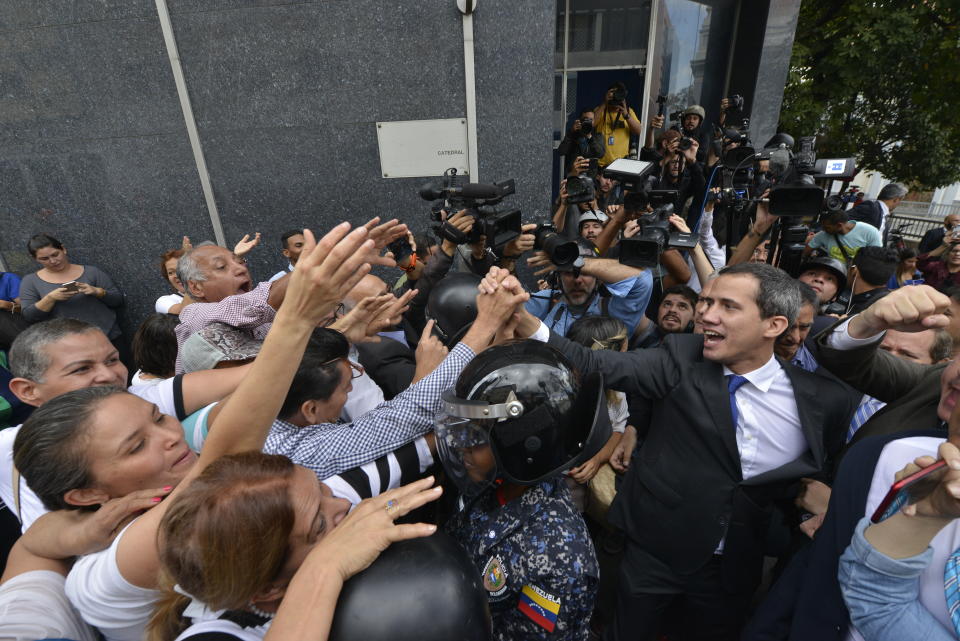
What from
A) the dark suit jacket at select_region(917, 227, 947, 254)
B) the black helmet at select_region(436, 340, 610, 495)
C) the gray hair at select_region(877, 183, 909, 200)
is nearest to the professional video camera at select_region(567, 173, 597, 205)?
the black helmet at select_region(436, 340, 610, 495)

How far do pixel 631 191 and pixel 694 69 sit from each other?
6.72 m

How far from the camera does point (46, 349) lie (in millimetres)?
1777

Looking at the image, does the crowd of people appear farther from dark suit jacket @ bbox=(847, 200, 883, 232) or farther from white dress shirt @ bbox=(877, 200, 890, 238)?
white dress shirt @ bbox=(877, 200, 890, 238)

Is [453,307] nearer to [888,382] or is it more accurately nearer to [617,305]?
[617,305]

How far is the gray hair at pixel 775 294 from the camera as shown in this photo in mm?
1772

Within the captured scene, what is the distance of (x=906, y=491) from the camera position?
38.5 inches

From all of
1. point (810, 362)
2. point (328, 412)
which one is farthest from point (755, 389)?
point (328, 412)

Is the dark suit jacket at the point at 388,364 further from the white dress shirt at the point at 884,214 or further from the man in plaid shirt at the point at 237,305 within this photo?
the white dress shirt at the point at 884,214

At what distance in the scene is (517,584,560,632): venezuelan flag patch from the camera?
1309mm

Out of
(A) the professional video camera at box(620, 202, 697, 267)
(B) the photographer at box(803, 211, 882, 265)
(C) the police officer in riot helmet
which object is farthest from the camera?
(B) the photographer at box(803, 211, 882, 265)

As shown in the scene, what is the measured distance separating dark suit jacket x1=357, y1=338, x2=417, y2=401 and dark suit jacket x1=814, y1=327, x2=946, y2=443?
1.77 metres

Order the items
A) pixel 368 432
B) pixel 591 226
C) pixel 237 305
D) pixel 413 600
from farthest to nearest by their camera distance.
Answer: pixel 591 226, pixel 237 305, pixel 368 432, pixel 413 600

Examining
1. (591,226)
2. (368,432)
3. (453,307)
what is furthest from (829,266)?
(368,432)

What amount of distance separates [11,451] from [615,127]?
22.2ft
